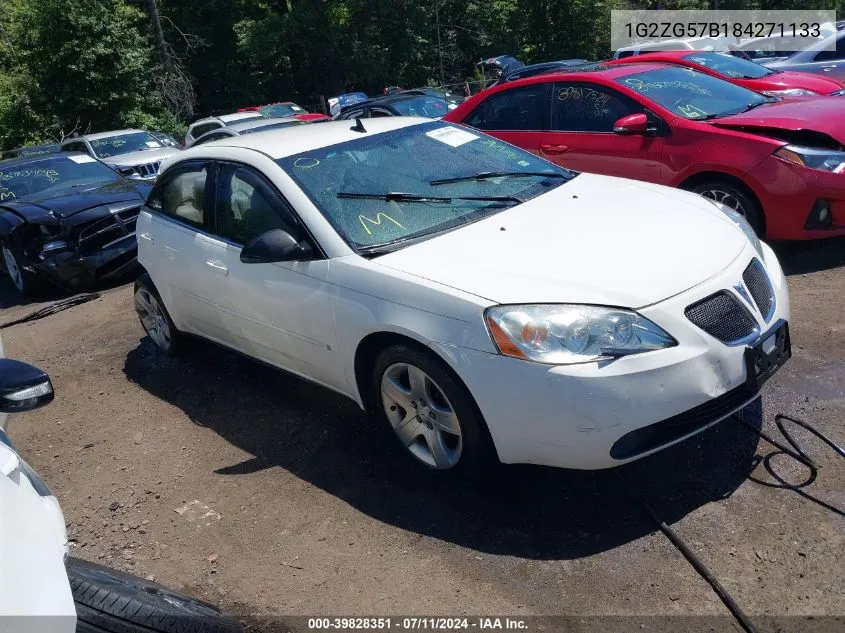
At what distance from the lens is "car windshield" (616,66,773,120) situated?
6387 mm

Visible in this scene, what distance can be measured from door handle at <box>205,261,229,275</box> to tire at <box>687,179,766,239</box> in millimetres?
3655

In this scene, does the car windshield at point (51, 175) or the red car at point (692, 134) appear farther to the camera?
the car windshield at point (51, 175)

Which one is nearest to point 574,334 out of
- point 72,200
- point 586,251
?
point 586,251

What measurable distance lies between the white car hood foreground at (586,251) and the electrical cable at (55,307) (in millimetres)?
5231

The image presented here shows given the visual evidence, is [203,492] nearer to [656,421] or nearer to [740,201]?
[656,421]

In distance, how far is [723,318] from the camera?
3244mm

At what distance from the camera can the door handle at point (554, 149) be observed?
22.4 feet

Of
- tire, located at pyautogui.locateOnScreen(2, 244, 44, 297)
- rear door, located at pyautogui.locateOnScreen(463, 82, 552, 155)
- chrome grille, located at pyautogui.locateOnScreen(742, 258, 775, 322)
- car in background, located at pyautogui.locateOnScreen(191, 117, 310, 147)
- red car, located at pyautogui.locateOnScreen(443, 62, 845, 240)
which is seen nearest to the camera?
chrome grille, located at pyautogui.locateOnScreen(742, 258, 775, 322)

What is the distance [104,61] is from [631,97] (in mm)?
22938

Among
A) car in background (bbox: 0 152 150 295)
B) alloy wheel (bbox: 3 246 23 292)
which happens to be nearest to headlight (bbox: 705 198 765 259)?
car in background (bbox: 0 152 150 295)

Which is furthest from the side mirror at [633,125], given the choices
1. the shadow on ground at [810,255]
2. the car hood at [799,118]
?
the shadow on ground at [810,255]

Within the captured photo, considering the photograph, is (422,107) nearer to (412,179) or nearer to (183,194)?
(183,194)

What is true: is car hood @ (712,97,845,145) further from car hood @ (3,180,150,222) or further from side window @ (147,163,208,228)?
car hood @ (3,180,150,222)

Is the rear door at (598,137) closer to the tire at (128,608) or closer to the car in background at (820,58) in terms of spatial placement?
the tire at (128,608)
